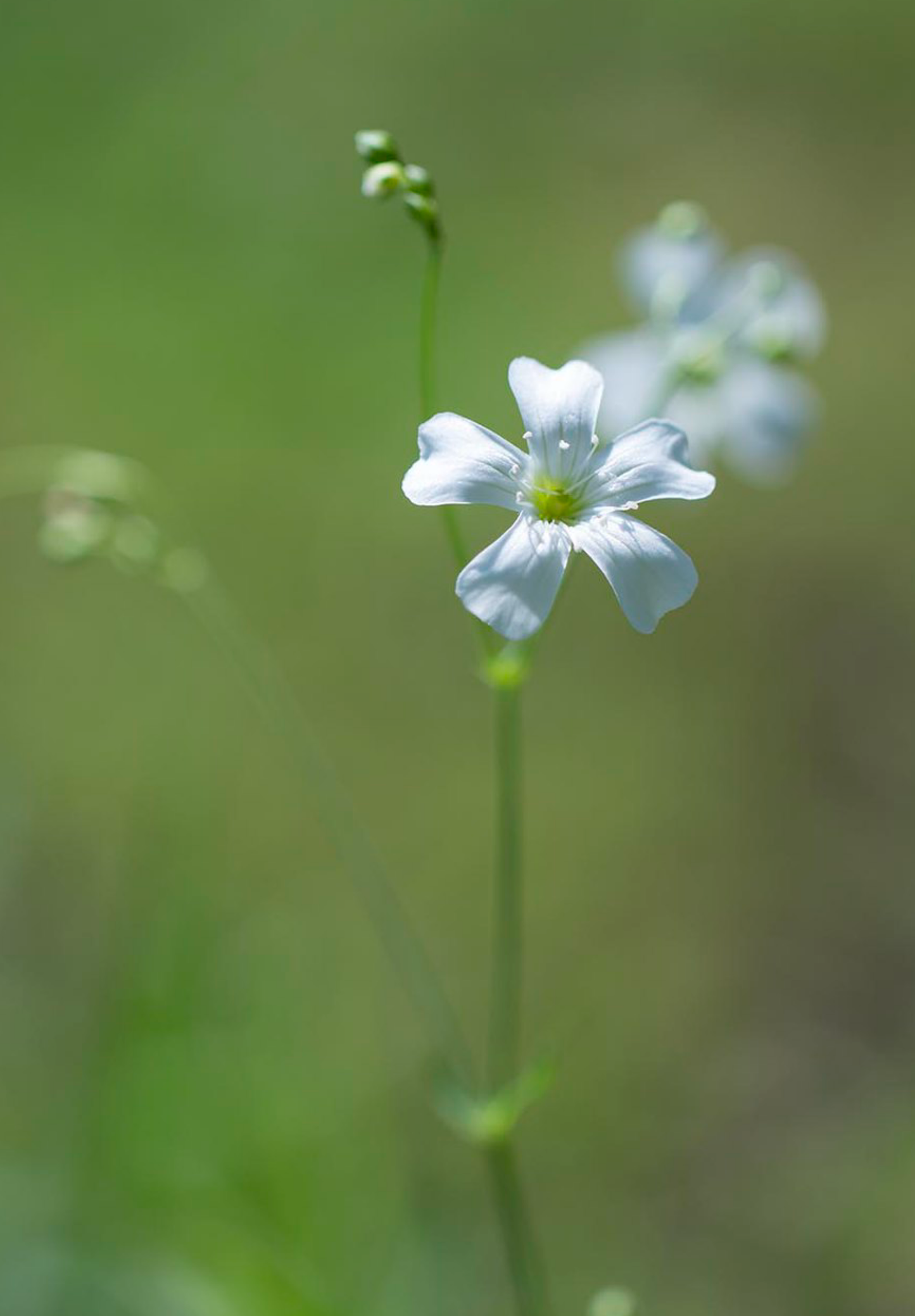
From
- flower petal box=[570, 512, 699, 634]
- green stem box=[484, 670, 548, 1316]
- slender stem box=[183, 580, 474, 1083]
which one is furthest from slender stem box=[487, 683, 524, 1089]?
flower petal box=[570, 512, 699, 634]

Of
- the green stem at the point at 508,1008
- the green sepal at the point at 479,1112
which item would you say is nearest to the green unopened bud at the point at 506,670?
the green stem at the point at 508,1008

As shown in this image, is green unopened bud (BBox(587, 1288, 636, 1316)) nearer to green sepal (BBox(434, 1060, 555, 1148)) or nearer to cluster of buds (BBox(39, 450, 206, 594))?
green sepal (BBox(434, 1060, 555, 1148))

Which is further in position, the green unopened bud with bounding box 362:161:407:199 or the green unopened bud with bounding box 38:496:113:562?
the green unopened bud with bounding box 38:496:113:562

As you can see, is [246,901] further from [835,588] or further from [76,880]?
[835,588]

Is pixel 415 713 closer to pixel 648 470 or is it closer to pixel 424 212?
pixel 648 470

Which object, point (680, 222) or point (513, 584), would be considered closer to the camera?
point (513, 584)

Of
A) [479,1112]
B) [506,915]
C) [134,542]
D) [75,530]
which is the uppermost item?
[75,530]

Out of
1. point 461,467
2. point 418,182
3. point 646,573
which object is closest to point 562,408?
point 461,467
